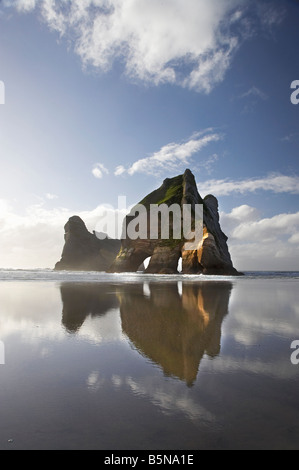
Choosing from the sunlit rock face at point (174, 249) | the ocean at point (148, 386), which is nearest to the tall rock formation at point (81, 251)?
the sunlit rock face at point (174, 249)

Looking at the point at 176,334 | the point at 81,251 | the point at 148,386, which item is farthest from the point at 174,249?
the point at 81,251

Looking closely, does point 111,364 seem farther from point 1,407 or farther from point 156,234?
point 156,234

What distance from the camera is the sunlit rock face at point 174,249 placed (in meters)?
54.8

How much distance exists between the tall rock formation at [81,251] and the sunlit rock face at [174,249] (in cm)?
7544

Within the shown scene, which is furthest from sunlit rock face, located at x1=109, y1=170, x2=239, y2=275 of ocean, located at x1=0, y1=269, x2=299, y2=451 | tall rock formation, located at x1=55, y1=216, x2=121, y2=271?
tall rock formation, located at x1=55, y1=216, x2=121, y2=271

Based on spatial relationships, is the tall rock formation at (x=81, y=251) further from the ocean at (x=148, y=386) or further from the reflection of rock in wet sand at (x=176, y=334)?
the ocean at (x=148, y=386)

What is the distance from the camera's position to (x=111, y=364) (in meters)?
4.64

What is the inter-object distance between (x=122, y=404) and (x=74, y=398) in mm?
657

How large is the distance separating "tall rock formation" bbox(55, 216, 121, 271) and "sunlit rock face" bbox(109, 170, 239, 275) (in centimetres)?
7544

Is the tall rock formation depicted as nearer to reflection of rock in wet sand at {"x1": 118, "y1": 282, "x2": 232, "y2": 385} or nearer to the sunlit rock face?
the sunlit rock face

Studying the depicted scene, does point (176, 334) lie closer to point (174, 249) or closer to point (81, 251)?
point (174, 249)
